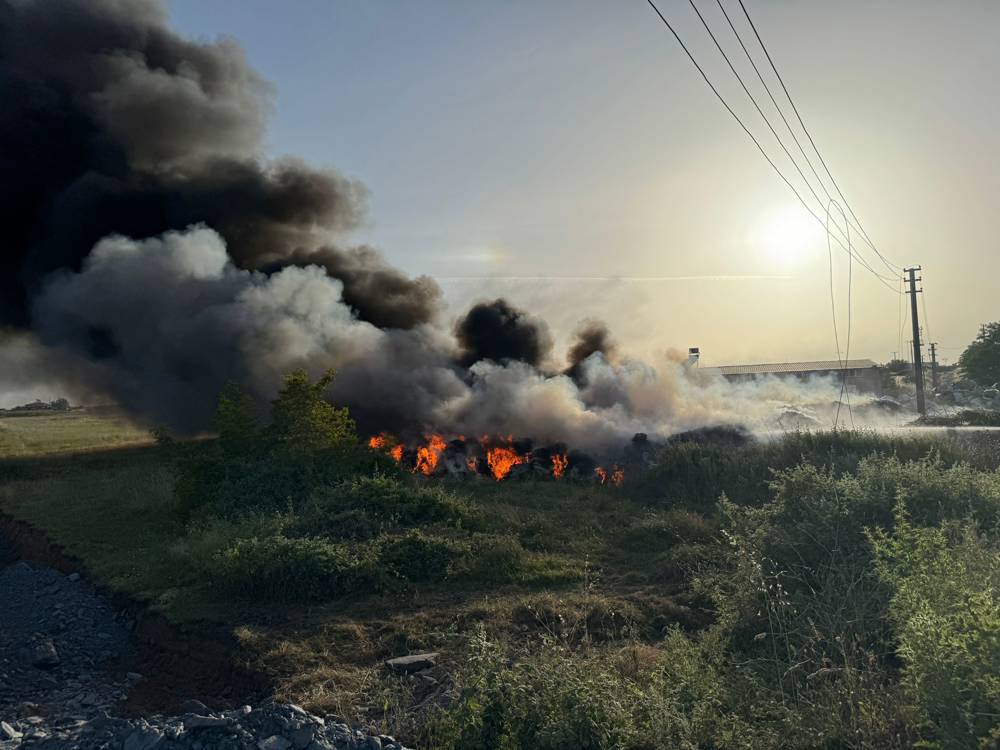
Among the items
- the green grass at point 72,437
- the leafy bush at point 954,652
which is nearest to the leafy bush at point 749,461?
the leafy bush at point 954,652

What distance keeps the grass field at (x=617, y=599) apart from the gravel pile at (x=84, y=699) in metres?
0.56

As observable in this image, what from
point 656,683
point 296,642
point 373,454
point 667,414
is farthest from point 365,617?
point 667,414

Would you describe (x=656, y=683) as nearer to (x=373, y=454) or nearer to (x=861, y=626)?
(x=861, y=626)

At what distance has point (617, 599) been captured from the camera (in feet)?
31.3

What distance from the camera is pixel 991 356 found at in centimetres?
5497

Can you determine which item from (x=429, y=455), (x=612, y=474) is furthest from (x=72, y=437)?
(x=612, y=474)

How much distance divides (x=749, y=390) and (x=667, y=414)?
64.4 feet

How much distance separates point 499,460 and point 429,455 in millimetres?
2111

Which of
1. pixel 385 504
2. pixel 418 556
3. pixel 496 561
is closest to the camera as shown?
pixel 418 556

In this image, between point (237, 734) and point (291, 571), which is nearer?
point (237, 734)

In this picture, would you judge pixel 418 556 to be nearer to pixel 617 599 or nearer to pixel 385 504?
pixel 385 504

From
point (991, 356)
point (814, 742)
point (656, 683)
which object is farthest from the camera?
point (991, 356)

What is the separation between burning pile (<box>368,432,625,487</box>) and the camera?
20906mm

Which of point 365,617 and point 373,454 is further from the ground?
point 373,454
